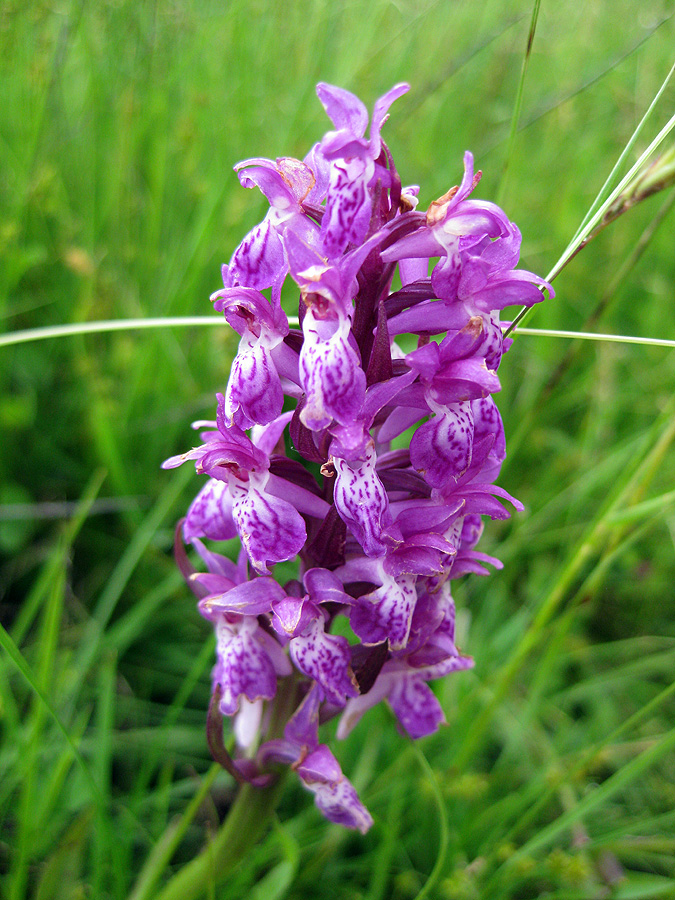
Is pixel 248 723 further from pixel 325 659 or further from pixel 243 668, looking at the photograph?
pixel 325 659

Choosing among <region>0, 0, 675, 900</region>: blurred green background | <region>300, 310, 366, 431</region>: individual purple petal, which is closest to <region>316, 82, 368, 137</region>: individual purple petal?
<region>300, 310, 366, 431</region>: individual purple petal

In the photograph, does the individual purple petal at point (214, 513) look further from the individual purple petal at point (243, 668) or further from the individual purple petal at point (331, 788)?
the individual purple petal at point (331, 788)

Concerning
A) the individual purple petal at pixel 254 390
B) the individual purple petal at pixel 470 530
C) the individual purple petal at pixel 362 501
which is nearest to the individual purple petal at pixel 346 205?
the individual purple petal at pixel 254 390

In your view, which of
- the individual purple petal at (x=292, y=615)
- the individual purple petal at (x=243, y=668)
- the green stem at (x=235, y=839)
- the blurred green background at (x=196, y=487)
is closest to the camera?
the individual purple petal at (x=292, y=615)

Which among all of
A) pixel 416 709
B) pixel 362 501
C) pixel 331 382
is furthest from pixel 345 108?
pixel 416 709

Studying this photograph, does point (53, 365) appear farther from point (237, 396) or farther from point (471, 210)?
point (471, 210)

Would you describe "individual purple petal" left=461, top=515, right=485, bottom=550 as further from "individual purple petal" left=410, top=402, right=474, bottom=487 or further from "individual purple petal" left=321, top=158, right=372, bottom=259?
"individual purple petal" left=321, top=158, right=372, bottom=259

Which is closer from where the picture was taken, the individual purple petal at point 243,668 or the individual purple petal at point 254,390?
the individual purple petal at point 254,390
